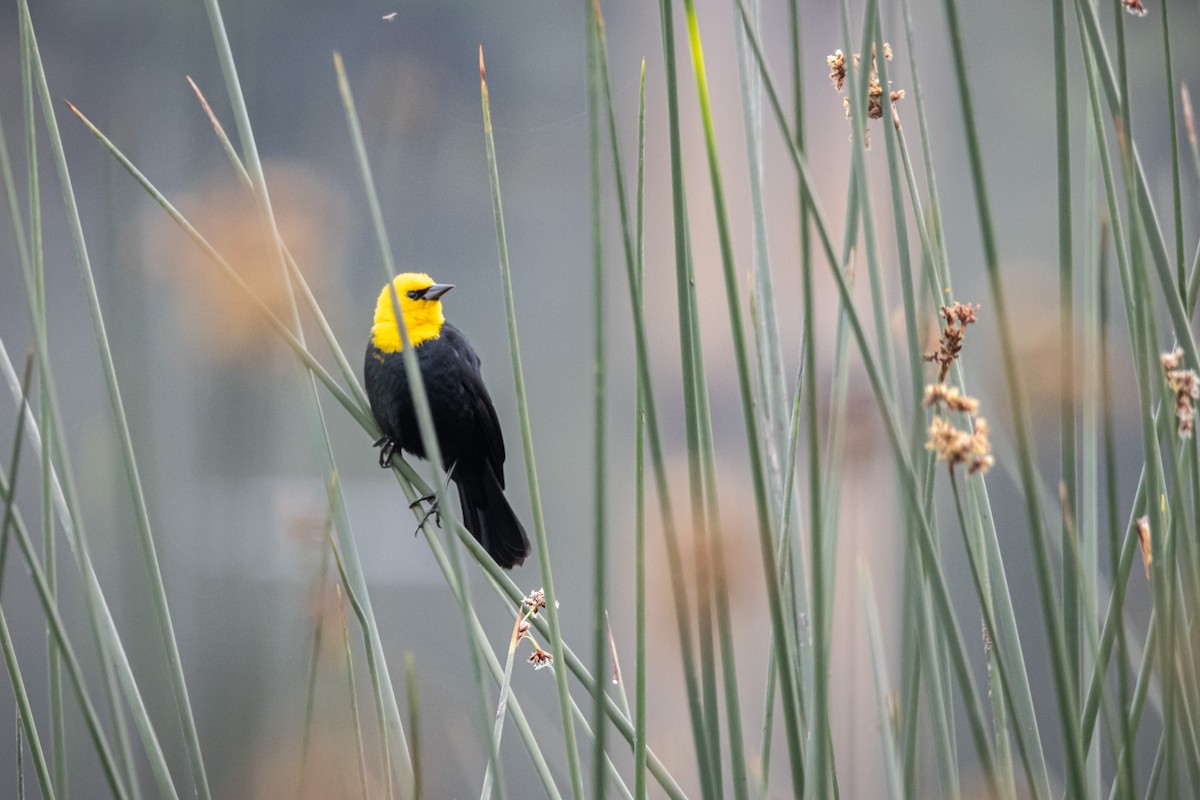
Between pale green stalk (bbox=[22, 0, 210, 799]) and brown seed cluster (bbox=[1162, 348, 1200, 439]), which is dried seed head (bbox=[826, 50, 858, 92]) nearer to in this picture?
brown seed cluster (bbox=[1162, 348, 1200, 439])

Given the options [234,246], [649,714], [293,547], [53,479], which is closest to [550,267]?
[234,246]

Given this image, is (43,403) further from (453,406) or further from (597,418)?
(453,406)

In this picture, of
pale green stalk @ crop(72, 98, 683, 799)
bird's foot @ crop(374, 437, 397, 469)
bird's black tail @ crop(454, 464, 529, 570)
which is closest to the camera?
pale green stalk @ crop(72, 98, 683, 799)

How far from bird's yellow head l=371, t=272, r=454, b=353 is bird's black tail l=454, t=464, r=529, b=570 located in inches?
9.2

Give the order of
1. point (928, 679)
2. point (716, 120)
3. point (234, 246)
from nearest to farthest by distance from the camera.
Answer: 1. point (928, 679)
2. point (234, 246)
3. point (716, 120)

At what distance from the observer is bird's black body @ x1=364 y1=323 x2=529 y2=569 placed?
139cm

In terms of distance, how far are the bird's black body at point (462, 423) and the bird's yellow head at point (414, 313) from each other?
0.06 feet

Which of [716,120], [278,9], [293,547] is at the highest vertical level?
[278,9]

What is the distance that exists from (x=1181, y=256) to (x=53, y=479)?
0.77m

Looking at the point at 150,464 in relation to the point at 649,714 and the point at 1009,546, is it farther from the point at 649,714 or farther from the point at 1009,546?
the point at 1009,546

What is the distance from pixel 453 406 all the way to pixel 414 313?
0.18m

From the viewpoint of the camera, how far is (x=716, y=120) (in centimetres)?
212

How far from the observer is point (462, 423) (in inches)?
58.4

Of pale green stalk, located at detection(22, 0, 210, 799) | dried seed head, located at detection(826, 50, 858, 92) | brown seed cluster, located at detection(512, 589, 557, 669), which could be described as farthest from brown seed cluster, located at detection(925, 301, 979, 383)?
pale green stalk, located at detection(22, 0, 210, 799)
